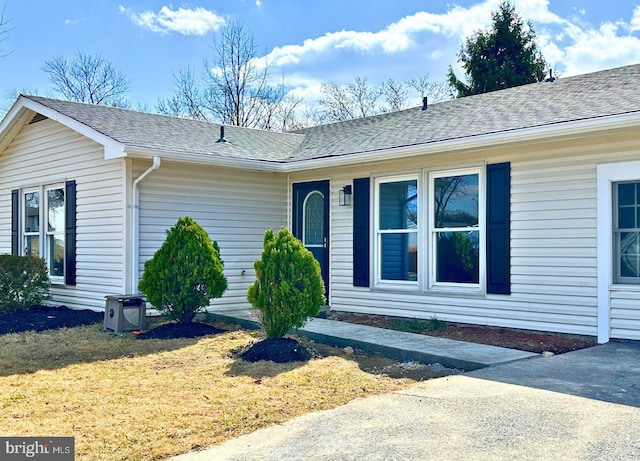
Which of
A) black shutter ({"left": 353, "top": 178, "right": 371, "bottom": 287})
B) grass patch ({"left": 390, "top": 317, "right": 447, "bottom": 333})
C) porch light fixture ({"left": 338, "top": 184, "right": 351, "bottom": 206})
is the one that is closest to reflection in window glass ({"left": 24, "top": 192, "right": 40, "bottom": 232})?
porch light fixture ({"left": 338, "top": 184, "right": 351, "bottom": 206})

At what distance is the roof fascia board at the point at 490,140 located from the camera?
6.45 metres

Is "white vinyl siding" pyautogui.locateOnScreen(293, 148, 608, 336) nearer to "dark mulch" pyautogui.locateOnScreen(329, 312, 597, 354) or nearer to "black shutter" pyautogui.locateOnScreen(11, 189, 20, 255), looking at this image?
"dark mulch" pyautogui.locateOnScreen(329, 312, 597, 354)

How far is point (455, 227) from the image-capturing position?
8398 millimetres

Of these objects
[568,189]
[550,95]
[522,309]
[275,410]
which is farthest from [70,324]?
[550,95]

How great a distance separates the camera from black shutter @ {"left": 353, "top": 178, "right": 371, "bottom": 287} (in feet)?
30.9

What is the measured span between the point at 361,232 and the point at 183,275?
2.99 meters

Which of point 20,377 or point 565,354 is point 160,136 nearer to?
point 20,377

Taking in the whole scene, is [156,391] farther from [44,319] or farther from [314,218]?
[314,218]

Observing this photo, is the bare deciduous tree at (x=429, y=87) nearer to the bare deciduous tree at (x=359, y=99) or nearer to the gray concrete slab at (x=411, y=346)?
the bare deciduous tree at (x=359, y=99)

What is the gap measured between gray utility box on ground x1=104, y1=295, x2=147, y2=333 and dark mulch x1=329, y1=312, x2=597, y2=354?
10.7 feet

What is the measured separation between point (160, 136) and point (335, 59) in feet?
65.0

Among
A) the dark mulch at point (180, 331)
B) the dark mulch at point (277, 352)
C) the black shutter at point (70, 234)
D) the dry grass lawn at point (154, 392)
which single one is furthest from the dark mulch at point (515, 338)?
the black shutter at point (70, 234)

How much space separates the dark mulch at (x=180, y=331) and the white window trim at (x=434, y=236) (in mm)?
3058

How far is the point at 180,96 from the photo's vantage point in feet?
97.3
